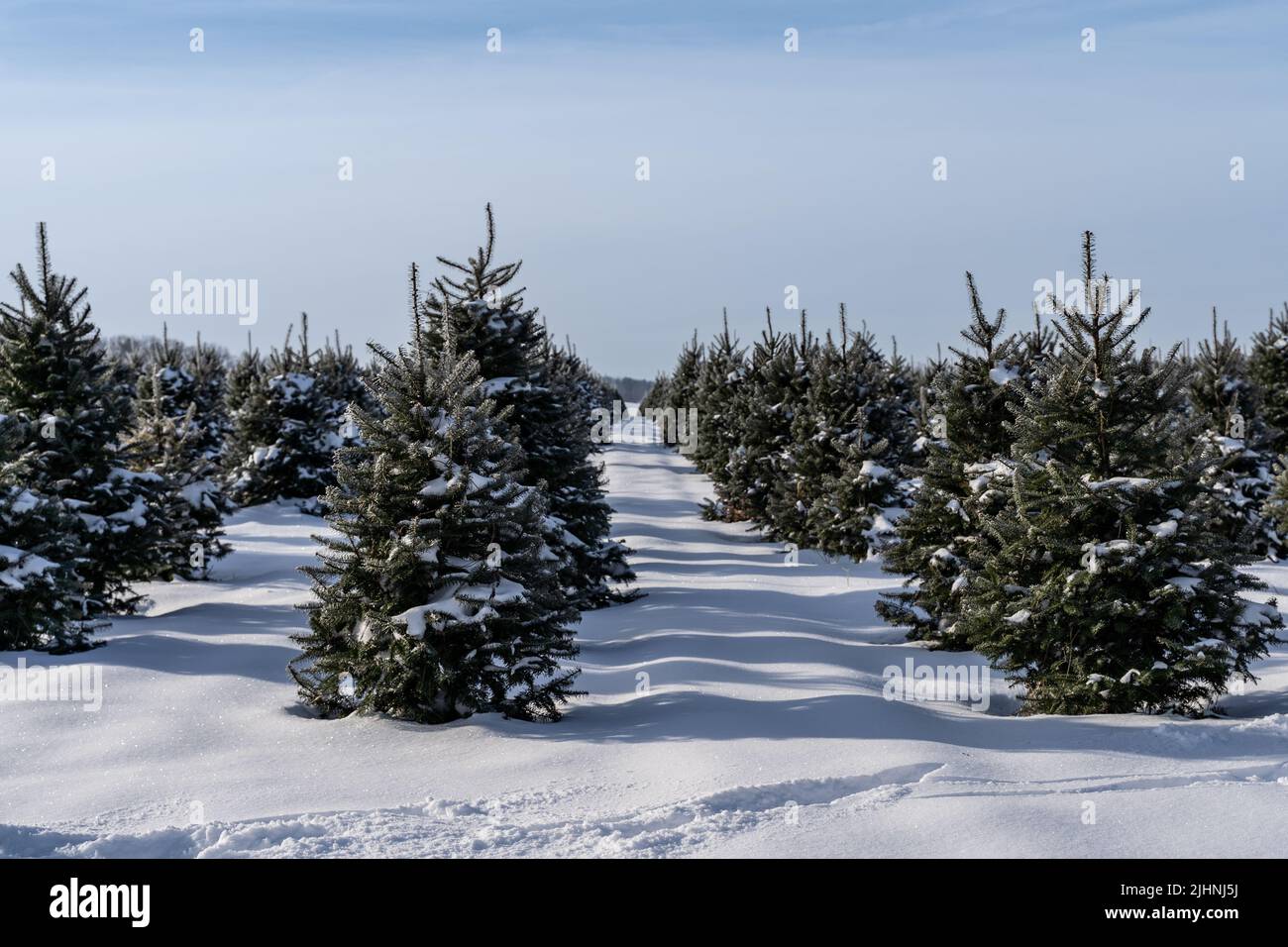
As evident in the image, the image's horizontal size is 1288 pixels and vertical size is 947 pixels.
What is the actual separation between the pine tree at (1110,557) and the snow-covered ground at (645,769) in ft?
2.19

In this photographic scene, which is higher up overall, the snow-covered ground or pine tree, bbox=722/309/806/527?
pine tree, bbox=722/309/806/527

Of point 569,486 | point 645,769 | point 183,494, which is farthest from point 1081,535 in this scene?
point 183,494

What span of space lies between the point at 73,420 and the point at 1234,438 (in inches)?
996

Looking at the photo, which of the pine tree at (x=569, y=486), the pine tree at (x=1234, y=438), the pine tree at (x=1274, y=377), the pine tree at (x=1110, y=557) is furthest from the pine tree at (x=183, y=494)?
the pine tree at (x=1274, y=377)

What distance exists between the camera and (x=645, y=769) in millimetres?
8461

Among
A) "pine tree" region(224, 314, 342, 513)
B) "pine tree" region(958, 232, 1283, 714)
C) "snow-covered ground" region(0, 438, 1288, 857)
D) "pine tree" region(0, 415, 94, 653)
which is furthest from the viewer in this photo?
"pine tree" region(224, 314, 342, 513)

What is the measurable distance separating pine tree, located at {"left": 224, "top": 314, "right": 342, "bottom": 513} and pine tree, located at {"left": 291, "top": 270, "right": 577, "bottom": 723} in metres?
21.5

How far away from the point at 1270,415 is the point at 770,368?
1521 centimetres

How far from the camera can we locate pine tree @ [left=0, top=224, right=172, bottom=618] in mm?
15969

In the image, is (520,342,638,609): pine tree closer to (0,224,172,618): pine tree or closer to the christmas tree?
the christmas tree

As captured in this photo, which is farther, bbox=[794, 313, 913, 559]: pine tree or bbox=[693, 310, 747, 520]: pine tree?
bbox=[693, 310, 747, 520]: pine tree

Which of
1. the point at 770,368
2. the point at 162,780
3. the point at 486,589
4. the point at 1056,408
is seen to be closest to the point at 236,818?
the point at 162,780

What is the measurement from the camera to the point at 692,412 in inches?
2032

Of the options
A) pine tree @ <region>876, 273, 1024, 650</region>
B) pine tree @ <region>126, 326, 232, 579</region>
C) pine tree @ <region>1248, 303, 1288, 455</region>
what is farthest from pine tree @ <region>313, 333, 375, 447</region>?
pine tree @ <region>1248, 303, 1288, 455</region>
